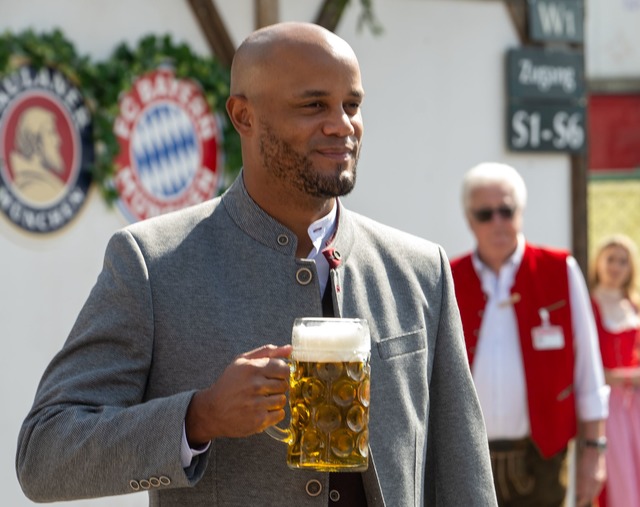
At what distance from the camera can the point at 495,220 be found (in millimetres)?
5219

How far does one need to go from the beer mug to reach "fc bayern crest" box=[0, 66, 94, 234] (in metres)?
3.27

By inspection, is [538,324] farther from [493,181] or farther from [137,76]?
[137,76]

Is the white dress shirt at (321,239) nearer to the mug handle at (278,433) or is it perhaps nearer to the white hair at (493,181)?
the mug handle at (278,433)

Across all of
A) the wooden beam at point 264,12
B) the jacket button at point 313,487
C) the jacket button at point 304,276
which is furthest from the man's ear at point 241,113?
the wooden beam at point 264,12

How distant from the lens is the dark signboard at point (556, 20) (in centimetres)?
727

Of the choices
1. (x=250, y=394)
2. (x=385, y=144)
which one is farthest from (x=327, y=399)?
(x=385, y=144)

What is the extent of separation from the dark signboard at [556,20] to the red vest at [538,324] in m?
2.32

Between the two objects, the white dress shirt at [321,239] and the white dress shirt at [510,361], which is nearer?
the white dress shirt at [321,239]

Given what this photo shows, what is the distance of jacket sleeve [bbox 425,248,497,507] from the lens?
7.93 ft

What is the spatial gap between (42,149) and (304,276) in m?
3.10

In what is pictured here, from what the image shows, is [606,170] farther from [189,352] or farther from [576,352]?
[189,352]

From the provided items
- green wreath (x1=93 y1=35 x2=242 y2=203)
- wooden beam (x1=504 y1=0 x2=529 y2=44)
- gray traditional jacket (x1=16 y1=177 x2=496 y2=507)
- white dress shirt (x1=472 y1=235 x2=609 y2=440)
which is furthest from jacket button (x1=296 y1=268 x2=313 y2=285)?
wooden beam (x1=504 y1=0 x2=529 y2=44)

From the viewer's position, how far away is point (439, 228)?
6.94 meters

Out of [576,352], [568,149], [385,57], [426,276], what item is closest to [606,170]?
[568,149]
